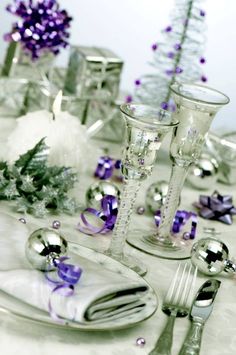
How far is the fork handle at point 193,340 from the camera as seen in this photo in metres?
0.94

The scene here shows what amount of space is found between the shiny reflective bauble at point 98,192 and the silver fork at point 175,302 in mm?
245

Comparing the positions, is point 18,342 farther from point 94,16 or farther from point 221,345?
point 94,16

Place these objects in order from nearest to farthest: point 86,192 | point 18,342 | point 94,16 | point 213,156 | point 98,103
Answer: point 18,342 → point 86,192 → point 213,156 → point 98,103 → point 94,16

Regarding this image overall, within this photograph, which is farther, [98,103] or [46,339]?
[98,103]

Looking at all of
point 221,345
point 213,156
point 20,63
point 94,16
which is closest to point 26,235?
point 221,345

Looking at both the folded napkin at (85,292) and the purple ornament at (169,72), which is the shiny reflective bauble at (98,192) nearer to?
the folded napkin at (85,292)

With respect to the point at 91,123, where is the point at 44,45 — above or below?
above

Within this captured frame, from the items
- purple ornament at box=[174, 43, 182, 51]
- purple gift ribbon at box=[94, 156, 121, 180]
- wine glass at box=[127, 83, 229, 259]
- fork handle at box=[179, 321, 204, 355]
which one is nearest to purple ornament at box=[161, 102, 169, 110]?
purple ornament at box=[174, 43, 182, 51]

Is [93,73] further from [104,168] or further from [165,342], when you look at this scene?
[165,342]

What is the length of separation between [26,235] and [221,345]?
1.01ft

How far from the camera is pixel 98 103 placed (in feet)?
6.02

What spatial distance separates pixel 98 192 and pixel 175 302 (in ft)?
1.18

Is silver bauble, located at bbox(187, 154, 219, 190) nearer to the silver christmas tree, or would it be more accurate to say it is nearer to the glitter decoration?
the silver christmas tree

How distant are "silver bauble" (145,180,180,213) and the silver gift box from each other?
45 cm
